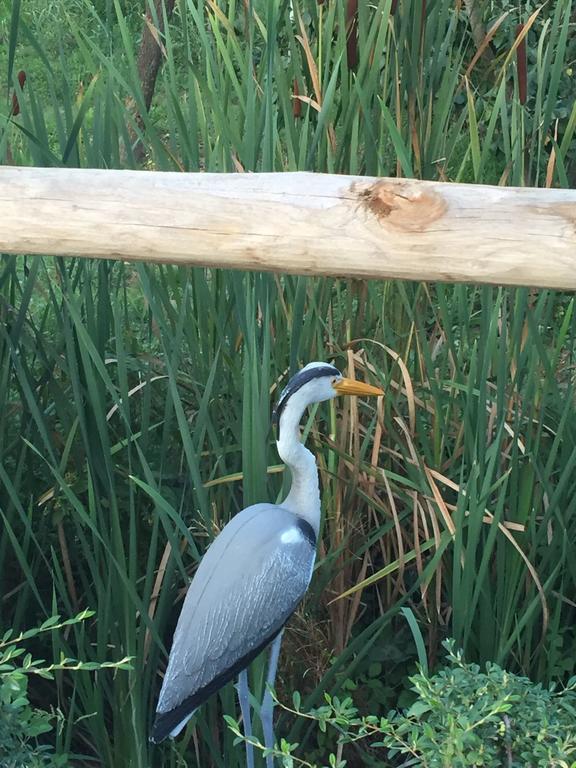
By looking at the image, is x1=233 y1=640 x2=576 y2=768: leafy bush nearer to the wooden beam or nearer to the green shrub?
the green shrub

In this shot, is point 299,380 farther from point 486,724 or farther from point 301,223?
point 486,724

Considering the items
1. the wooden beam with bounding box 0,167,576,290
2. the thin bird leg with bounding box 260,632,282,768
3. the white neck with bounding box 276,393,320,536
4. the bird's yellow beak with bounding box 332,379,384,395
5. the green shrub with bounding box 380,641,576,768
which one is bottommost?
the thin bird leg with bounding box 260,632,282,768

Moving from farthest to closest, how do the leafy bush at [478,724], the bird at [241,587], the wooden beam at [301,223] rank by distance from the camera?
the bird at [241,587], the leafy bush at [478,724], the wooden beam at [301,223]

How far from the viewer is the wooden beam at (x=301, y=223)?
1112 mm

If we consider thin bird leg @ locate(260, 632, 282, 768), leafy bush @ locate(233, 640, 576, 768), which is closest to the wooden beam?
leafy bush @ locate(233, 640, 576, 768)

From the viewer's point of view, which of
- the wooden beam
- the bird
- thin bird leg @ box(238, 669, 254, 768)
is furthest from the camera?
thin bird leg @ box(238, 669, 254, 768)

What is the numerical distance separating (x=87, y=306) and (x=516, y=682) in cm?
85

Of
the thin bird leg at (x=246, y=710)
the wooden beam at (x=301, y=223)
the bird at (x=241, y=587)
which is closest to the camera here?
the wooden beam at (x=301, y=223)

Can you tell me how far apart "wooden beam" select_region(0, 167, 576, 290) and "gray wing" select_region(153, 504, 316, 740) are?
0.41 m

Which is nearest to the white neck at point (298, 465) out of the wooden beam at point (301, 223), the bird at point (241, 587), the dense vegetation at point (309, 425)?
the bird at point (241, 587)

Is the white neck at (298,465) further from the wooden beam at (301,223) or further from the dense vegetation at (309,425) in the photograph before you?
the wooden beam at (301,223)

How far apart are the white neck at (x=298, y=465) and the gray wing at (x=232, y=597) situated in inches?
0.6

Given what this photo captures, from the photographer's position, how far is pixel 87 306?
5.49ft

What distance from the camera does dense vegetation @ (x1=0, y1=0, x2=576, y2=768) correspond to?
161 cm
